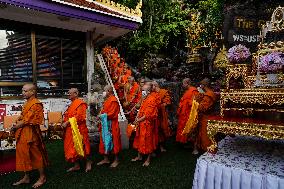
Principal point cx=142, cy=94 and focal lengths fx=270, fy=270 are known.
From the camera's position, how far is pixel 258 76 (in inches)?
161

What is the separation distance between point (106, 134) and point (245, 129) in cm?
334

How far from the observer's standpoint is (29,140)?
4.78 meters

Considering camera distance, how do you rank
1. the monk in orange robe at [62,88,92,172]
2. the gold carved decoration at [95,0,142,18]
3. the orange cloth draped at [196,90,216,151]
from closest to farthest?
the monk in orange robe at [62,88,92,172]
the orange cloth draped at [196,90,216,151]
the gold carved decoration at [95,0,142,18]

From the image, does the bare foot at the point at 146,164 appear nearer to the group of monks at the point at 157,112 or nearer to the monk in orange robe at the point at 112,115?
the group of monks at the point at 157,112

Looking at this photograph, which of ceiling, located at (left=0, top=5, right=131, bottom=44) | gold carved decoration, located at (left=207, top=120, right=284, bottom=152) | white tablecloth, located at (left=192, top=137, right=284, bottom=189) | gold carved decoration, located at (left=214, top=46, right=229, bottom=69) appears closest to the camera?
white tablecloth, located at (left=192, top=137, right=284, bottom=189)

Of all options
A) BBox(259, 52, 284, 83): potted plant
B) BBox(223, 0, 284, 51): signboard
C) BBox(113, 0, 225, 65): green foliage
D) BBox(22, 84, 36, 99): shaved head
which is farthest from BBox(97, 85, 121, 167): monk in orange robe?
BBox(113, 0, 225, 65): green foliage

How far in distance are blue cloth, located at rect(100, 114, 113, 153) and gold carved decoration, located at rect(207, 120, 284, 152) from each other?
8.98 feet

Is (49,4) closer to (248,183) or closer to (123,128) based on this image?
(123,128)

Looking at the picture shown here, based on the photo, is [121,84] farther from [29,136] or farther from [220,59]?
[29,136]

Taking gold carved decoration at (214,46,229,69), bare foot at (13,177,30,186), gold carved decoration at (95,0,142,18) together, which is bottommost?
bare foot at (13,177,30,186)

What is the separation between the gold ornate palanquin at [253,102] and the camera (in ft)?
10.7

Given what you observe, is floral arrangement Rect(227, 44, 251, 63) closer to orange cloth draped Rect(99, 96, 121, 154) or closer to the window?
orange cloth draped Rect(99, 96, 121, 154)

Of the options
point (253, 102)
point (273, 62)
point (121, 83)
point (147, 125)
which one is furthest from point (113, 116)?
point (121, 83)

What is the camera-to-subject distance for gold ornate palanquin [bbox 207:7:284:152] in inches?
129
